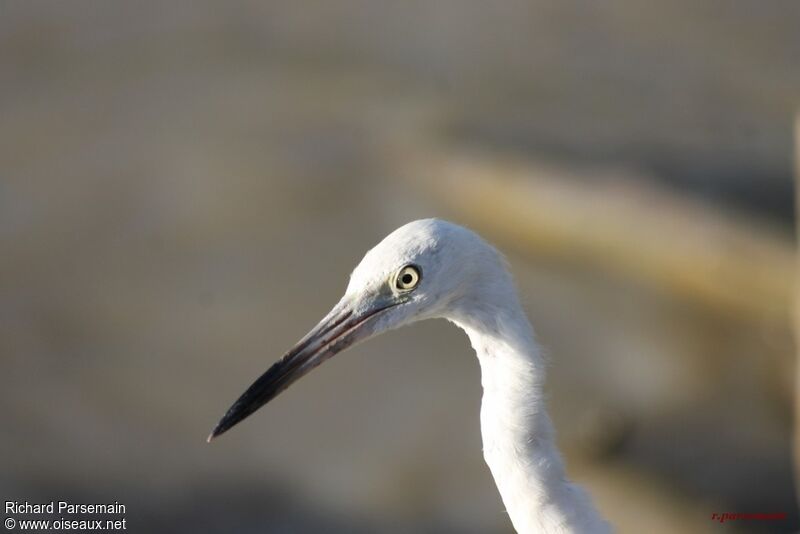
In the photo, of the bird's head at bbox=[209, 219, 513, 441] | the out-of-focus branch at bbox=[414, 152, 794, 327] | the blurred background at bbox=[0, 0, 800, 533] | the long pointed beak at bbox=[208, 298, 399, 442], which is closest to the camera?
the bird's head at bbox=[209, 219, 513, 441]

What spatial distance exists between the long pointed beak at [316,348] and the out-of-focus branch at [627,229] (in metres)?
4.60

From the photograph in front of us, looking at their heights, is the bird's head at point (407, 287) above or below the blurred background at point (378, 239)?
below

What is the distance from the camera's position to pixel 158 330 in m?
8.00

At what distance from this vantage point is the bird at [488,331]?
3125mm

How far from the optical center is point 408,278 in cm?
315

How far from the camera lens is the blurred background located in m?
6.95

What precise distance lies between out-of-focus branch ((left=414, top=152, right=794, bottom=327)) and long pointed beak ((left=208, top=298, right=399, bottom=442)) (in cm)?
460

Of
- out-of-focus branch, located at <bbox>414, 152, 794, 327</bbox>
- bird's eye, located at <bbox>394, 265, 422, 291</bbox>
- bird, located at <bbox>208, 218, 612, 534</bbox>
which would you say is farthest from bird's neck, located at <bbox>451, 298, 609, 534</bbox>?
out-of-focus branch, located at <bbox>414, 152, 794, 327</bbox>

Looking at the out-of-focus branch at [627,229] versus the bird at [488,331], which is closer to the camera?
the bird at [488,331]

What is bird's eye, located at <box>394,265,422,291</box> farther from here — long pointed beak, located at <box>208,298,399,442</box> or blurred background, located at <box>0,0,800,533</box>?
blurred background, located at <box>0,0,800,533</box>

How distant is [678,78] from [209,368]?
4891 millimetres

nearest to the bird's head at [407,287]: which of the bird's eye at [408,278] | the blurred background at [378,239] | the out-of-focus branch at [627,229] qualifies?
the bird's eye at [408,278]

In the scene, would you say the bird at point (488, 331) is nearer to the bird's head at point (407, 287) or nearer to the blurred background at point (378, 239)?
the bird's head at point (407, 287)

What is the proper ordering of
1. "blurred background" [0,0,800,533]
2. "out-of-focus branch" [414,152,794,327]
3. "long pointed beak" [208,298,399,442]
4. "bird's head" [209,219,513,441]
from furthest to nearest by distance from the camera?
"out-of-focus branch" [414,152,794,327], "blurred background" [0,0,800,533], "long pointed beak" [208,298,399,442], "bird's head" [209,219,513,441]
